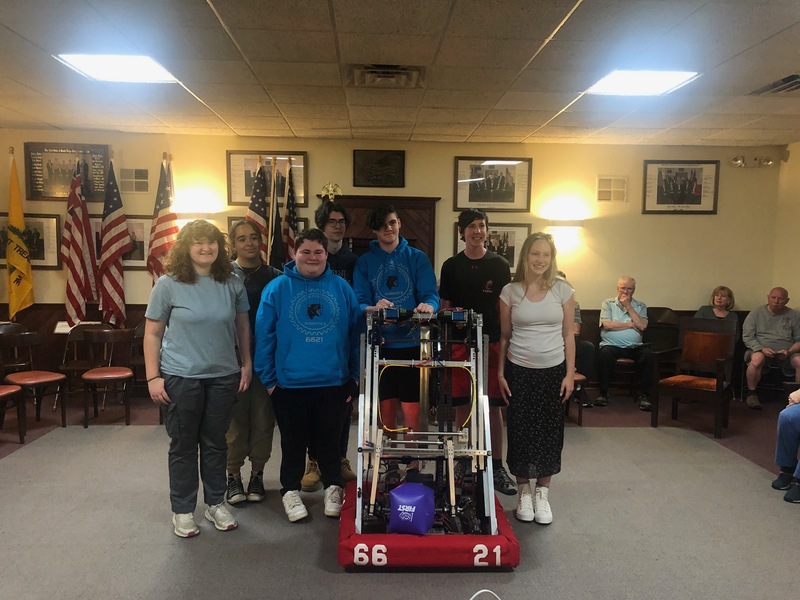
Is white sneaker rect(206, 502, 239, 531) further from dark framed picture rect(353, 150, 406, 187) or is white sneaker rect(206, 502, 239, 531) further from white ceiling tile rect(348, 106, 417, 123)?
dark framed picture rect(353, 150, 406, 187)

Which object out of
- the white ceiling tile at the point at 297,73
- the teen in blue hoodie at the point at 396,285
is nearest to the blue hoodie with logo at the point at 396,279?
the teen in blue hoodie at the point at 396,285

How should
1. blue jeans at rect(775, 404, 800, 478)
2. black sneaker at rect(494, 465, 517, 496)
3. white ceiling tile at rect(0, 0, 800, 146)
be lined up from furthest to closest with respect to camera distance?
blue jeans at rect(775, 404, 800, 478) < black sneaker at rect(494, 465, 517, 496) < white ceiling tile at rect(0, 0, 800, 146)

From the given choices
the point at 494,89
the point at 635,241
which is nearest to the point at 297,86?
the point at 494,89

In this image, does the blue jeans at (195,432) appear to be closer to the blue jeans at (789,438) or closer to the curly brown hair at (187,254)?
the curly brown hair at (187,254)

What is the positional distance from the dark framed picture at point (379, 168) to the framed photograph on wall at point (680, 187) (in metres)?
2.94

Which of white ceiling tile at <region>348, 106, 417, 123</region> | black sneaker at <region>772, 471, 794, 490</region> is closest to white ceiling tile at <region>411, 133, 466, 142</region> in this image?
white ceiling tile at <region>348, 106, 417, 123</region>

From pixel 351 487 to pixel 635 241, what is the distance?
5037 millimetres

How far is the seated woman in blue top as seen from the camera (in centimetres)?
622

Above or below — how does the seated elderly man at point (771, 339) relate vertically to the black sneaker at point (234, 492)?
above

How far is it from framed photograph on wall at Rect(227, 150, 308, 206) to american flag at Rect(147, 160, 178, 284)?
67cm

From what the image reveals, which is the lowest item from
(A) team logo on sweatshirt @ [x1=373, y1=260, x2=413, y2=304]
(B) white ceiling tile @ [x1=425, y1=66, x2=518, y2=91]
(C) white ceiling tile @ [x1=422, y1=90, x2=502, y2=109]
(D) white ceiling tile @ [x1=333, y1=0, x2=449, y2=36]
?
(A) team logo on sweatshirt @ [x1=373, y1=260, x2=413, y2=304]

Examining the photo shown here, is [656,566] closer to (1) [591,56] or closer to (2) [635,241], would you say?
(1) [591,56]

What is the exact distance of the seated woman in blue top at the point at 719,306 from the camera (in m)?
6.22

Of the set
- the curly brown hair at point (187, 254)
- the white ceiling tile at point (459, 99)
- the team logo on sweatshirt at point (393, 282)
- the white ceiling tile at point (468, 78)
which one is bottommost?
the team logo on sweatshirt at point (393, 282)
